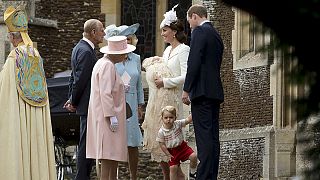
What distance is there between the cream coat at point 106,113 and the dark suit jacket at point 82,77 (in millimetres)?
470

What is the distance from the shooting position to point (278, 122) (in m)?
15.8

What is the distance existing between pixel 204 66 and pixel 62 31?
11.1 m

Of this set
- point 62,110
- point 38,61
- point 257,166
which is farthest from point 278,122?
point 38,61

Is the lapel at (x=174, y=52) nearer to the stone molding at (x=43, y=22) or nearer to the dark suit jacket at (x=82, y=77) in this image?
the dark suit jacket at (x=82, y=77)

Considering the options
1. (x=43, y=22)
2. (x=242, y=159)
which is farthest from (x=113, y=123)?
(x=43, y=22)

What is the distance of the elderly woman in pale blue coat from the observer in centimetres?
1181

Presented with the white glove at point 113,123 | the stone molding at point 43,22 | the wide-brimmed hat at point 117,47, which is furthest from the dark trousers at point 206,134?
the stone molding at point 43,22

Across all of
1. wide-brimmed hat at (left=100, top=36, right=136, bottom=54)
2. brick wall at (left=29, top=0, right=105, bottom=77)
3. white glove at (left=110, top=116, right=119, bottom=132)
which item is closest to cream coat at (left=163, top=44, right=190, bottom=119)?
wide-brimmed hat at (left=100, top=36, right=136, bottom=54)

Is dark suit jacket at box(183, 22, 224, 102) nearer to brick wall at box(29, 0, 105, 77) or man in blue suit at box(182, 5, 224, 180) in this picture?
man in blue suit at box(182, 5, 224, 180)

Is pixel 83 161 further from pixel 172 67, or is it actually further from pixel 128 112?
pixel 172 67

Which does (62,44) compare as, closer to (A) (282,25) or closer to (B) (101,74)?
(B) (101,74)

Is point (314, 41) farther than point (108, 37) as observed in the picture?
No

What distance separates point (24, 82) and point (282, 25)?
30.7ft

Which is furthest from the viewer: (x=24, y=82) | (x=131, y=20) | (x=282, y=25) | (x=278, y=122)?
(x=131, y=20)
